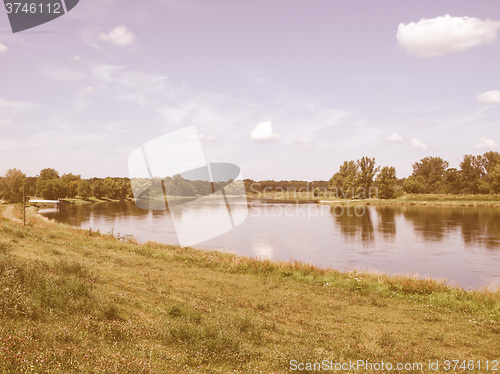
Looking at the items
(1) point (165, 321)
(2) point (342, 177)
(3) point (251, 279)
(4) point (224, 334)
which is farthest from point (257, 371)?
(2) point (342, 177)

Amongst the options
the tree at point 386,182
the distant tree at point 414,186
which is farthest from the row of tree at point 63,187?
the distant tree at point 414,186

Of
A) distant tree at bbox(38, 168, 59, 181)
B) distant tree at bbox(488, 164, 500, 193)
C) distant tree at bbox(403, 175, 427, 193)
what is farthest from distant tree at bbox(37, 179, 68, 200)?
distant tree at bbox(488, 164, 500, 193)

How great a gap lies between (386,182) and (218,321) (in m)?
143

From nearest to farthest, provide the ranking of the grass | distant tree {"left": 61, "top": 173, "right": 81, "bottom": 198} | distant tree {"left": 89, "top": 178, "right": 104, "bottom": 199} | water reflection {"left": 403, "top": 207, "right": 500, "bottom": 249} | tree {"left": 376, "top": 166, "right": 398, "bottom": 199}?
the grass < water reflection {"left": 403, "top": 207, "right": 500, "bottom": 249} < tree {"left": 376, "top": 166, "right": 398, "bottom": 199} < distant tree {"left": 61, "top": 173, "right": 81, "bottom": 198} < distant tree {"left": 89, "top": 178, "right": 104, "bottom": 199}

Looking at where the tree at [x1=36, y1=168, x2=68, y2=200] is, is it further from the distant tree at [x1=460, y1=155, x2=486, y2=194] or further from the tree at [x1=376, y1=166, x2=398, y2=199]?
the distant tree at [x1=460, y1=155, x2=486, y2=194]

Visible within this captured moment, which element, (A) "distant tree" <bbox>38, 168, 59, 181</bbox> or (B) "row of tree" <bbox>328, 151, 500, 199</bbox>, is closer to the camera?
(B) "row of tree" <bbox>328, 151, 500, 199</bbox>

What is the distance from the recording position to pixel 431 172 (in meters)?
175

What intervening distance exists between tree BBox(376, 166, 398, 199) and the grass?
12805cm

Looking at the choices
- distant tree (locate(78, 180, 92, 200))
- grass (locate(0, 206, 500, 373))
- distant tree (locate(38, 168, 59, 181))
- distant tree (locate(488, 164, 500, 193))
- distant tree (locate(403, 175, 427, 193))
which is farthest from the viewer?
distant tree (locate(38, 168, 59, 181))

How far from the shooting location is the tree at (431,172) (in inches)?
6565

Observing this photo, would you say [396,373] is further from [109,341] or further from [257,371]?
[109,341]

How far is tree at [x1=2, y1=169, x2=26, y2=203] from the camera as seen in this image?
316 ft

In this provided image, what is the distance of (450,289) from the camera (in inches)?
820

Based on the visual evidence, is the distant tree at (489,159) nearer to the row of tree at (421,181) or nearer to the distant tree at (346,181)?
the row of tree at (421,181)
